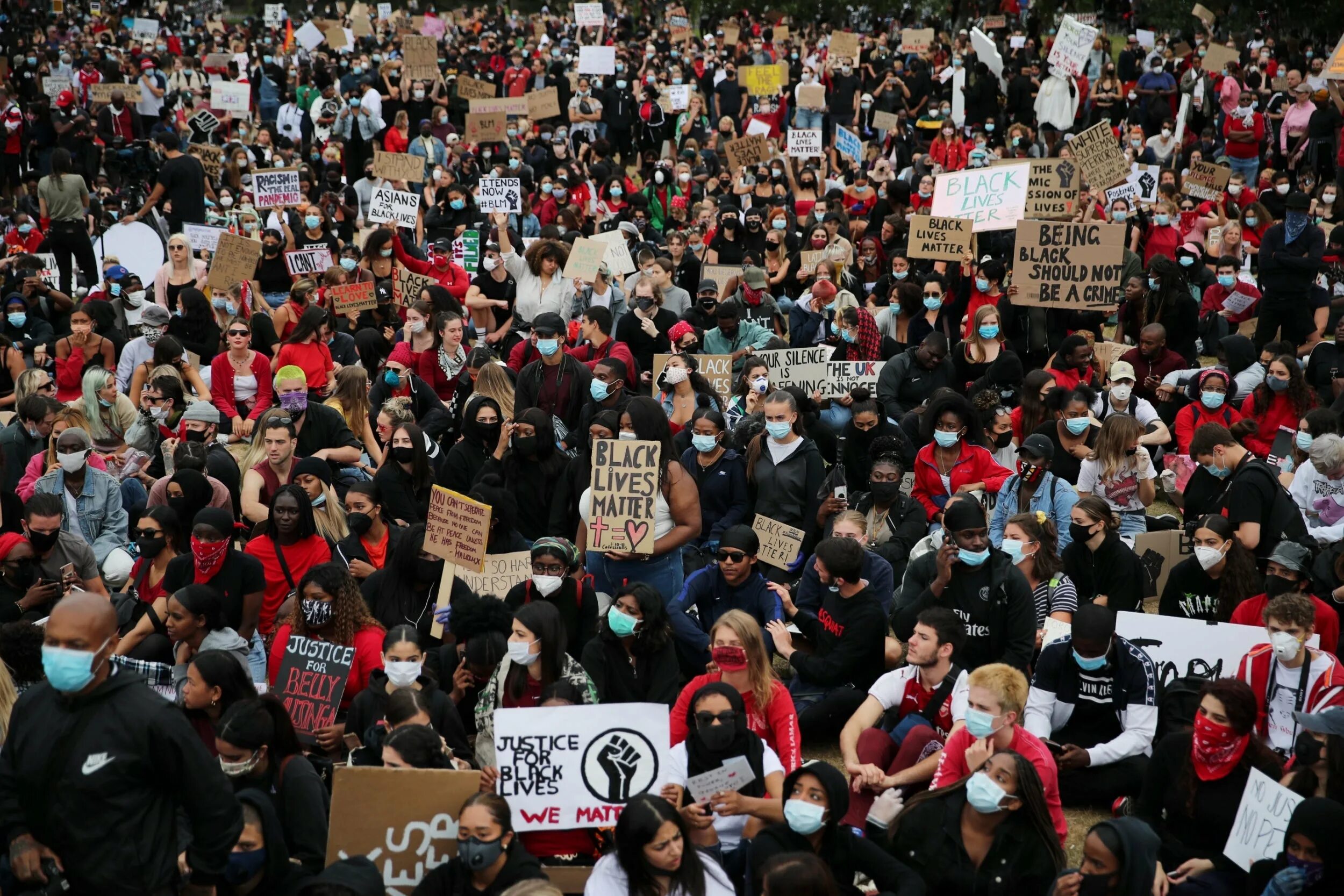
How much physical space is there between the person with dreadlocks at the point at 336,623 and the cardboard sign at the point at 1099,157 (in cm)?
1136

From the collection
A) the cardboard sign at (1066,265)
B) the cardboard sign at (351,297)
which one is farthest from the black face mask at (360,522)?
the cardboard sign at (1066,265)

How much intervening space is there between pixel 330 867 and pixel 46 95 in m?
23.0

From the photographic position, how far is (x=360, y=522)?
891 cm

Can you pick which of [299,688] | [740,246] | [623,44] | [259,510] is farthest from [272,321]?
[623,44]

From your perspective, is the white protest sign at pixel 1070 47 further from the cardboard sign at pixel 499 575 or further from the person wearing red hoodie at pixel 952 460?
the cardboard sign at pixel 499 575

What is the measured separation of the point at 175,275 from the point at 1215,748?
1135 centimetres

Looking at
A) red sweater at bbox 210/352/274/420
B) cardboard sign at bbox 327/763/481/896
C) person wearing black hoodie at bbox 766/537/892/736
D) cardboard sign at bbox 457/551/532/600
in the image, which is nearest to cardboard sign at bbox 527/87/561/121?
red sweater at bbox 210/352/274/420

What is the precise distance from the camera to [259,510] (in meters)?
9.69

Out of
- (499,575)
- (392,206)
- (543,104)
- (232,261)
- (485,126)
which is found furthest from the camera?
(543,104)

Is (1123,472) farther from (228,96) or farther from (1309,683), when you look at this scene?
(228,96)

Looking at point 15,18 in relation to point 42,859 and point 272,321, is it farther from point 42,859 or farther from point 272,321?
point 42,859

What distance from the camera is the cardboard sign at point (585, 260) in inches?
560

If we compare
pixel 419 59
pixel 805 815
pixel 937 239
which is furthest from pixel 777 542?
pixel 419 59

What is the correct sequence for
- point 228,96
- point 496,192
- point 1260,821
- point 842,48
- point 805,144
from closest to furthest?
point 1260,821, point 496,192, point 805,144, point 228,96, point 842,48
